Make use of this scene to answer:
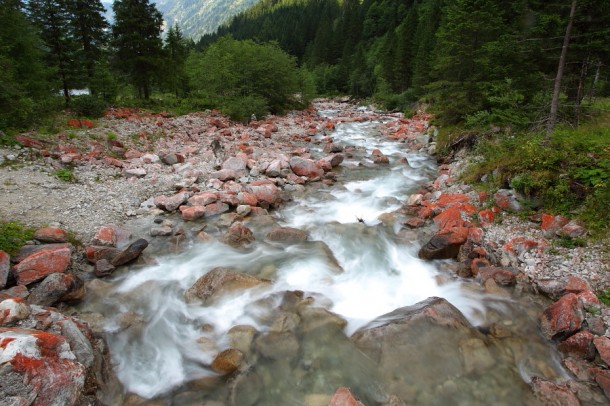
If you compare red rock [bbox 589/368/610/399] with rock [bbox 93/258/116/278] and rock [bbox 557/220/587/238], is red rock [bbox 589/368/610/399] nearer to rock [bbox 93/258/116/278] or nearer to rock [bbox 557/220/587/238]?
rock [bbox 557/220/587/238]

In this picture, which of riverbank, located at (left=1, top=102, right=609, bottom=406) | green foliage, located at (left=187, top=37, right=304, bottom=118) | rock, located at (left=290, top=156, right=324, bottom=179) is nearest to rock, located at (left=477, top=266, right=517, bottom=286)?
riverbank, located at (left=1, top=102, right=609, bottom=406)

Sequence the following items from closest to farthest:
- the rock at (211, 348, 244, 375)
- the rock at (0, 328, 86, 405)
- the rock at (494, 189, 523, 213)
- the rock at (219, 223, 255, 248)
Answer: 1. the rock at (0, 328, 86, 405)
2. the rock at (211, 348, 244, 375)
3. the rock at (494, 189, 523, 213)
4. the rock at (219, 223, 255, 248)

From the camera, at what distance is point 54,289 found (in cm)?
623

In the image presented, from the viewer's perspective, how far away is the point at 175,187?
12.2 metres

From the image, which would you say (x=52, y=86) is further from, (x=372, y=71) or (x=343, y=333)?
(x=372, y=71)

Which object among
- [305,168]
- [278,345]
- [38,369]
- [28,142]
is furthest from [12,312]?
[305,168]

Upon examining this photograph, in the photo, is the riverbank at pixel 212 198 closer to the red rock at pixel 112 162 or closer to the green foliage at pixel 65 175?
the red rock at pixel 112 162

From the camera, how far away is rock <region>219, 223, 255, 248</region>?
30.8 ft

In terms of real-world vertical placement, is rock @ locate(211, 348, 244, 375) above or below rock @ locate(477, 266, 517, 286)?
below

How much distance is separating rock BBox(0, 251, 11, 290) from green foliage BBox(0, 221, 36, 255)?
0.68 m

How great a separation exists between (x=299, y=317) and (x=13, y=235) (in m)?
6.86

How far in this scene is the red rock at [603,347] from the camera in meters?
5.08

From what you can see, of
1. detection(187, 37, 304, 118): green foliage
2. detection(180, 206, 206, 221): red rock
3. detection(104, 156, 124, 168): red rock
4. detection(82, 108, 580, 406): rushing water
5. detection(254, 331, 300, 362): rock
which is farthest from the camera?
detection(187, 37, 304, 118): green foliage

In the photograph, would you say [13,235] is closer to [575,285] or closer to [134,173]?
[134,173]
